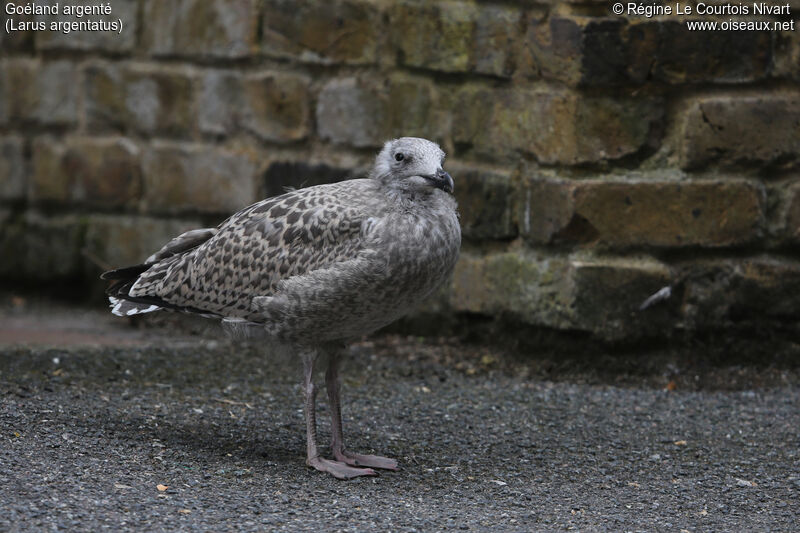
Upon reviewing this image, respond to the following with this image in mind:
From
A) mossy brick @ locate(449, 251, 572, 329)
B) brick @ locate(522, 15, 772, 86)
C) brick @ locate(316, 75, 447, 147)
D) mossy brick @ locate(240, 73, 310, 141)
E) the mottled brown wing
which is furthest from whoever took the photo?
mossy brick @ locate(240, 73, 310, 141)

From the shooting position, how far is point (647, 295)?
5676mm

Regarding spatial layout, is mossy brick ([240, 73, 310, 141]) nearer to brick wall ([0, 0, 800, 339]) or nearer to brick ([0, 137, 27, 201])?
brick wall ([0, 0, 800, 339])

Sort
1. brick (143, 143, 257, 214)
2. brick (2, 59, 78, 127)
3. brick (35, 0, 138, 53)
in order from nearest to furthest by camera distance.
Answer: brick (143, 143, 257, 214) < brick (35, 0, 138, 53) < brick (2, 59, 78, 127)

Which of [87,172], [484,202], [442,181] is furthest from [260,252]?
[87,172]

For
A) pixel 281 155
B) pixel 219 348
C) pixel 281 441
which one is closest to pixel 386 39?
pixel 281 155

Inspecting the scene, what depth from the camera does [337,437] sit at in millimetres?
Answer: 4566

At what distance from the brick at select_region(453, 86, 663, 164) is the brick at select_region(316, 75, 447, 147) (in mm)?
322

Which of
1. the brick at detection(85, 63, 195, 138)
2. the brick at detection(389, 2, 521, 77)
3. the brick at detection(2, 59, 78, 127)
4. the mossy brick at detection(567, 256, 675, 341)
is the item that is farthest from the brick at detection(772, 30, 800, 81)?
the brick at detection(2, 59, 78, 127)

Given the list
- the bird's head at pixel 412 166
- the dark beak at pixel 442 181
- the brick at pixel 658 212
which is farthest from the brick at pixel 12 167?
the dark beak at pixel 442 181

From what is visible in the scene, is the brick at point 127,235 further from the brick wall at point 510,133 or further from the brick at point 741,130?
the brick at point 741,130

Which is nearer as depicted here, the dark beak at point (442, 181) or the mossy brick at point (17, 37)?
the dark beak at point (442, 181)

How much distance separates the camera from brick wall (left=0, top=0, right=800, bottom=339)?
555cm

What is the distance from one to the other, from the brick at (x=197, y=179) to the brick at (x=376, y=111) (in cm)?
64

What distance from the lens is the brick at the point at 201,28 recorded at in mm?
6719
